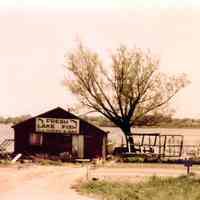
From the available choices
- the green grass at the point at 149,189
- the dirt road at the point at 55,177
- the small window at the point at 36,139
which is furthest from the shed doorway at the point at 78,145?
the green grass at the point at 149,189

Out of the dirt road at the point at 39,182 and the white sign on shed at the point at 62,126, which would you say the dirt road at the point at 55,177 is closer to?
the dirt road at the point at 39,182

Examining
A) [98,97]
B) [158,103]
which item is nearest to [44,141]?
[98,97]

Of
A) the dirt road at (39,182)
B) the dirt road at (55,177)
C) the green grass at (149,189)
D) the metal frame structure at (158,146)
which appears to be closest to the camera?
the dirt road at (39,182)

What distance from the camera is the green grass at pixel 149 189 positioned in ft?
112

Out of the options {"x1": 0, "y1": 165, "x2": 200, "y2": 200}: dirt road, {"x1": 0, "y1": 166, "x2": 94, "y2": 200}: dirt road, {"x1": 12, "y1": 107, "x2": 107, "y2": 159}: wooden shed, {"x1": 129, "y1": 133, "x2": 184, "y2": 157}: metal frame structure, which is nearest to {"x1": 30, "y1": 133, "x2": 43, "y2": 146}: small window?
{"x1": 12, "y1": 107, "x2": 107, "y2": 159}: wooden shed

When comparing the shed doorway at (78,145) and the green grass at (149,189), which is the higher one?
the shed doorway at (78,145)

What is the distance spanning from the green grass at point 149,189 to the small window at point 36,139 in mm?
16227

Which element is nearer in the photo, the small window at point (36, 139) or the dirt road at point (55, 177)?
the dirt road at point (55, 177)

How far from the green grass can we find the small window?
16.2m

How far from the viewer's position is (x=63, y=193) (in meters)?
34.4

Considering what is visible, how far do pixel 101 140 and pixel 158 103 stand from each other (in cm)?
1558

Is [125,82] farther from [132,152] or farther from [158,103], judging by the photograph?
[132,152]

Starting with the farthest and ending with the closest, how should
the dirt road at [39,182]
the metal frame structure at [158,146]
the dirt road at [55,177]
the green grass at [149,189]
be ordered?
the metal frame structure at [158,146] < the green grass at [149,189] < the dirt road at [55,177] < the dirt road at [39,182]

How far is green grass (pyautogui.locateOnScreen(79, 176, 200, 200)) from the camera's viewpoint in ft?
112
